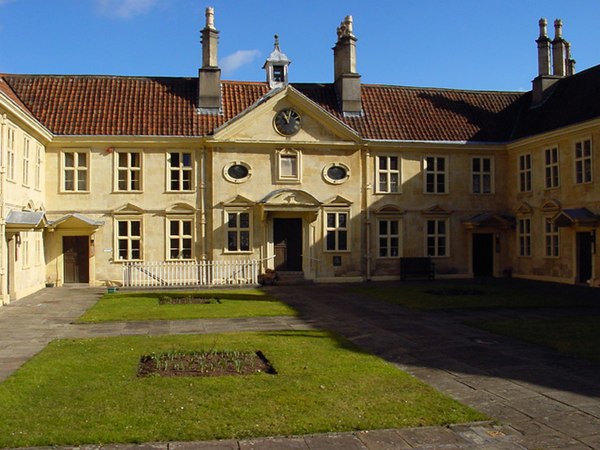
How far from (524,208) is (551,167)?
251cm

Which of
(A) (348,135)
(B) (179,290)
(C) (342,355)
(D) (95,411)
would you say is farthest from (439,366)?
(A) (348,135)

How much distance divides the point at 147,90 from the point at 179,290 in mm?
9971

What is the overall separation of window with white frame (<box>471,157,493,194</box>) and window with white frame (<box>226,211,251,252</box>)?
1097 cm

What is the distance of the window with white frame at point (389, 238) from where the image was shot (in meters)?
30.1

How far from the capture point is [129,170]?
92.6 ft

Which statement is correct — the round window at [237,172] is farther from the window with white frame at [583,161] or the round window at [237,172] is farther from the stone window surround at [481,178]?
the window with white frame at [583,161]

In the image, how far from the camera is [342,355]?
11914 mm

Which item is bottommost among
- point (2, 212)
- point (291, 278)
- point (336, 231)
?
point (291, 278)

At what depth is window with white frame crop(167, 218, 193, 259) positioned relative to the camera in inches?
1121

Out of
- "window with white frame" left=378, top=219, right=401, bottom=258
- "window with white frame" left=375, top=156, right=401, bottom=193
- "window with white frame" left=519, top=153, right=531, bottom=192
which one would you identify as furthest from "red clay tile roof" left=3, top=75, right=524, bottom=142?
"window with white frame" left=378, top=219, right=401, bottom=258

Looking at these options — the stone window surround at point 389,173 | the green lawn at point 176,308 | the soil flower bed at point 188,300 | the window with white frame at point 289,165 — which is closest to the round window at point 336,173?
the window with white frame at point 289,165

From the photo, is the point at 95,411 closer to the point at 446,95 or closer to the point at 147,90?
the point at 147,90

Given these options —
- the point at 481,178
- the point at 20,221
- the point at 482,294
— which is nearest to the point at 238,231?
the point at 20,221

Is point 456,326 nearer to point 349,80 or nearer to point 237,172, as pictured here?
point 237,172
